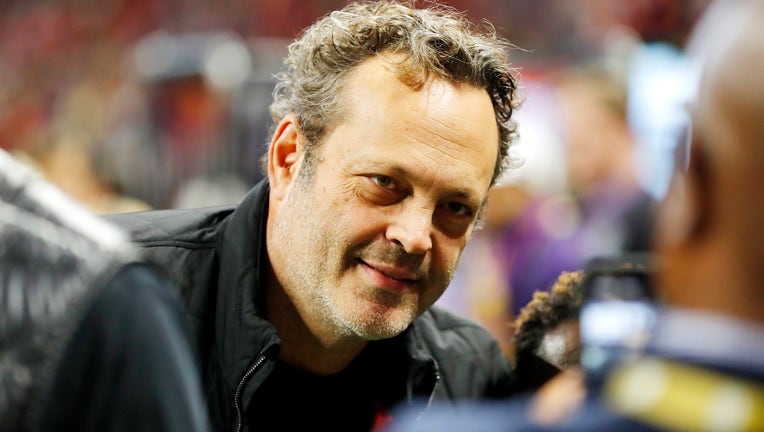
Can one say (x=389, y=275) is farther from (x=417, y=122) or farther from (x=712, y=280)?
(x=712, y=280)

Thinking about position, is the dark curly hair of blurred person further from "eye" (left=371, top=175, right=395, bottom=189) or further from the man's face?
"eye" (left=371, top=175, right=395, bottom=189)

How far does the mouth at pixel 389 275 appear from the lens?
213 centimetres

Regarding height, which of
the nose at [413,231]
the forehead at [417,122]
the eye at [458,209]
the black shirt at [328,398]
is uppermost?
the forehead at [417,122]

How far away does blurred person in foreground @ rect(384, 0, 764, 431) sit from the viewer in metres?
0.77

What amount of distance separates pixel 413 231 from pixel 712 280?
1317 millimetres

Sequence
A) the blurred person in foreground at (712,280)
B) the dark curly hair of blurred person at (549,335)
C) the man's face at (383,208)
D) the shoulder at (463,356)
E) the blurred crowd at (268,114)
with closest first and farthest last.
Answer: the blurred person in foreground at (712,280) < the man's face at (383,208) < the dark curly hair of blurred person at (549,335) < the shoulder at (463,356) < the blurred crowd at (268,114)

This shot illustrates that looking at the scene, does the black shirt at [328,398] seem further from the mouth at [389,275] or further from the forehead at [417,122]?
the forehead at [417,122]

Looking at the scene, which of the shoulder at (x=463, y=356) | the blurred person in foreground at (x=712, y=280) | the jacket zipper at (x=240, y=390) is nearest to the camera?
the blurred person in foreground at (x=712, y=280)

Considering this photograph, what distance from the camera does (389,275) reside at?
7.02 feet

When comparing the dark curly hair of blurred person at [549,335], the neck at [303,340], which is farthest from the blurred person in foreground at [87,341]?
the dark curly hair of blurred person at [549,335]

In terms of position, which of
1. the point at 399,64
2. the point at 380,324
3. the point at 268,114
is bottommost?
the point at 380,324

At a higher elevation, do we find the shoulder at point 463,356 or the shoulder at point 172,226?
the shoulder at point 172,226

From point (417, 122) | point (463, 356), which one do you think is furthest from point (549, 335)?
point (417, 122)

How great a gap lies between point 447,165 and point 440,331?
2.12ft
